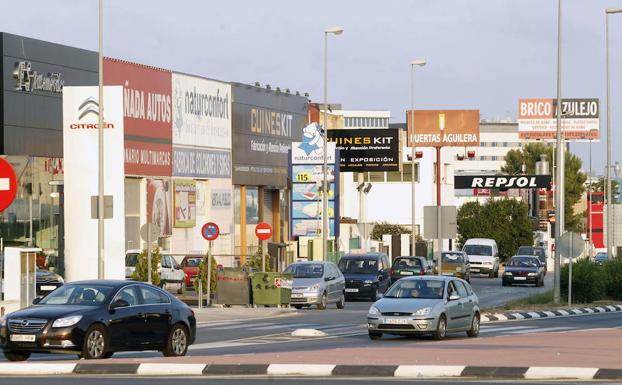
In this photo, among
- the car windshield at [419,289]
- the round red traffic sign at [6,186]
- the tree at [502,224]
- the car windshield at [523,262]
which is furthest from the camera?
the tree at [502,224]

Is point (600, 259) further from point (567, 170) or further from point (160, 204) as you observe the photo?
Answer: point (567, 170)

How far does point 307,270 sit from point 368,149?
1831 inches

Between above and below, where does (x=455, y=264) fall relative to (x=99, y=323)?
below

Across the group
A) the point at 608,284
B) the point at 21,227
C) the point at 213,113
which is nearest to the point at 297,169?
the point at 213,113

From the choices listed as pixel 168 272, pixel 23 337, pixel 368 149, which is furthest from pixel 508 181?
pixel 23 337

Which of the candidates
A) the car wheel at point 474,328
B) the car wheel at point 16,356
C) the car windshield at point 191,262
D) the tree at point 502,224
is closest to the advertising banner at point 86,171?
the car wheel at point 474,328

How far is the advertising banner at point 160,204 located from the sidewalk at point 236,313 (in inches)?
871

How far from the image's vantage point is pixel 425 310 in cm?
2856

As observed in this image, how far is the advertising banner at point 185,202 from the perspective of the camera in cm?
7056

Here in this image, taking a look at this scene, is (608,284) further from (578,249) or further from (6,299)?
(6,299)

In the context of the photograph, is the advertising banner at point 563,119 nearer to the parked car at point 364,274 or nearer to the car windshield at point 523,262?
the car windshield at point 523,262

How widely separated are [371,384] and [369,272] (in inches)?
1372

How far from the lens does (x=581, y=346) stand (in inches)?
996

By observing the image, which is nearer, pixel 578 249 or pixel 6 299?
pixel 6 299
